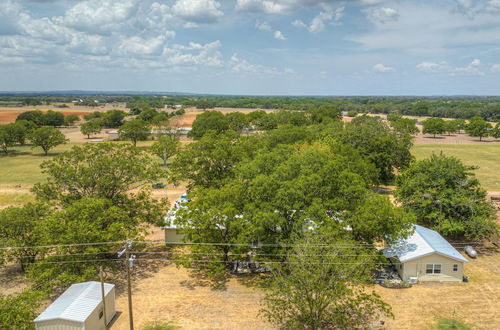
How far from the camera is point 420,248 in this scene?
80.0 feet

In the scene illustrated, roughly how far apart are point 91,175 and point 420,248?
77.4 ft

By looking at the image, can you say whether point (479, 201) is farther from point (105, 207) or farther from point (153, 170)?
point (105, 207)

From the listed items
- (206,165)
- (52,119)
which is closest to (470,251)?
(206,165)

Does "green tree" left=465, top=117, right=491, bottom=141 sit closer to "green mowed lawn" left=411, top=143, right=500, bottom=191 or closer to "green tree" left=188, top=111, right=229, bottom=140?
"green mowed lawn" left=411, top=143, right=500, bottom=191

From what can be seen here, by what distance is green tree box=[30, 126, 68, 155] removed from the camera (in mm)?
75625

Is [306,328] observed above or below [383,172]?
below

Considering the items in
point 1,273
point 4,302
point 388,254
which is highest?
point 4,302

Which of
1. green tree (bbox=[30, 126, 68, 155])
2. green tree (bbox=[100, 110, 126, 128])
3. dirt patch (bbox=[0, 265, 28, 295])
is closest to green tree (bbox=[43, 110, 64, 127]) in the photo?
green tree (bbox=[100, 110, 126, 128])

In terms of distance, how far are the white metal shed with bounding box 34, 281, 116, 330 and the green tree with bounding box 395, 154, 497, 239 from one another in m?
24.2

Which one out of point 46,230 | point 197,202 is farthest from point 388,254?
point 46,230

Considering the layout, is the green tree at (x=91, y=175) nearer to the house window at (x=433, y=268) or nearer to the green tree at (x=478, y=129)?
the house window at (x=433, y=268)

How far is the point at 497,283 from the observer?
2325cm

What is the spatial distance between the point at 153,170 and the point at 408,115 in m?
196

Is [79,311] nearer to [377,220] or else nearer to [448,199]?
[377,220]
